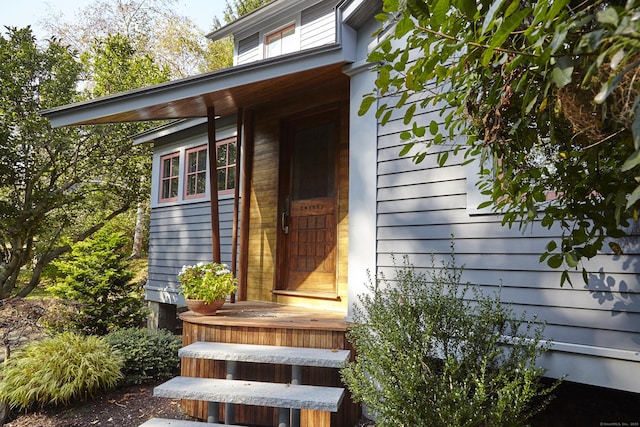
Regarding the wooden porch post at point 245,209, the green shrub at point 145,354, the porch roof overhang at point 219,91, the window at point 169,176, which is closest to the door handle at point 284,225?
the wooden porch post at point 245,209

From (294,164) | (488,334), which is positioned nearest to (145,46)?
(294,164)

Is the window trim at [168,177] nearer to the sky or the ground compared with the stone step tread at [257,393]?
nearer to the sky

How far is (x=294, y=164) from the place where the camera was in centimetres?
495

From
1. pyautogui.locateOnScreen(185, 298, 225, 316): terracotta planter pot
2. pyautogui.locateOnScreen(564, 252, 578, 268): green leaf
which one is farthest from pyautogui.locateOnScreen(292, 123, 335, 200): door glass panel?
pyautogui.locateOnScreen(564, 252, 578, 268): green leaf

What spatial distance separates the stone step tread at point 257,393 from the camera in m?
2.60

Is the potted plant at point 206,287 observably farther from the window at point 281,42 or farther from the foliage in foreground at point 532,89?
the window at point 281,42

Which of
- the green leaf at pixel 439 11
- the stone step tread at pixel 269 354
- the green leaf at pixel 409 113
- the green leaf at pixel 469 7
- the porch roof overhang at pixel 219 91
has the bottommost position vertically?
the stone step tread at pixel 269 354

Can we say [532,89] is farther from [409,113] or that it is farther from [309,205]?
[309,205]

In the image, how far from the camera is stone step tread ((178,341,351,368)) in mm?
2938

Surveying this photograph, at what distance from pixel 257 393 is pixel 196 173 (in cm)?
439

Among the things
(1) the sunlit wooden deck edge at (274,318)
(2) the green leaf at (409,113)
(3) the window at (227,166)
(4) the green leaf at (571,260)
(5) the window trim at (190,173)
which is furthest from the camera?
(5) the window trim at (190,173)

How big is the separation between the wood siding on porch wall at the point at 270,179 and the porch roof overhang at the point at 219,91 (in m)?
0.26

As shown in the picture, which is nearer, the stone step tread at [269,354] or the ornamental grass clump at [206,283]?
the stone step tread at [269,354]

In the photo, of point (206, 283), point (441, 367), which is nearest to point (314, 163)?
point (206, 283)
